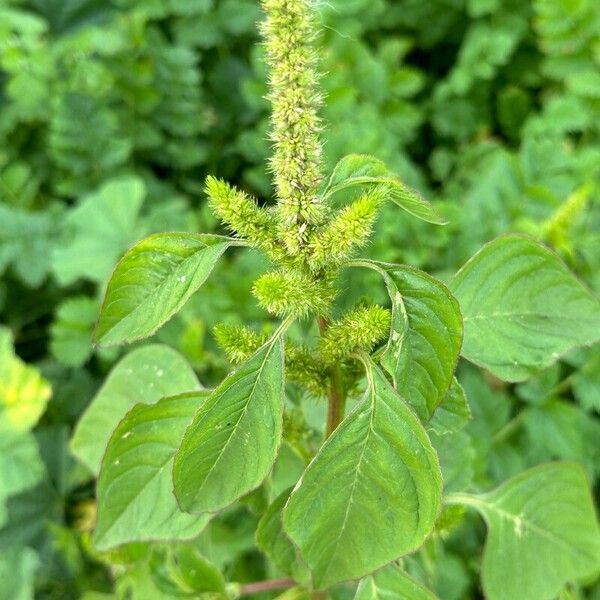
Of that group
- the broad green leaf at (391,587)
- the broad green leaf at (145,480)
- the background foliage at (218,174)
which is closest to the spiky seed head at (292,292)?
the broad green leaf at (145,480)

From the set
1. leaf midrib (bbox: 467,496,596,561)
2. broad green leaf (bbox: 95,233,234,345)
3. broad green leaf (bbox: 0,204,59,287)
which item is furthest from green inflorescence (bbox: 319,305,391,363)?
broad green leaf (bbox: 0,204,59,287)

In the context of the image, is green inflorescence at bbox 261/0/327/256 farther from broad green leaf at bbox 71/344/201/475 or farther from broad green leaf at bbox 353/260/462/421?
broad green leaf at bbox 71/344/201/475

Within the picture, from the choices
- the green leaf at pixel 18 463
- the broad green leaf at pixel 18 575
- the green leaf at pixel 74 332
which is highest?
the green leaf at pixel 74 332

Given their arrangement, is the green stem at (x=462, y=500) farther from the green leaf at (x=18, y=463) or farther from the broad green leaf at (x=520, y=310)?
the green leaf at (x=18, y=463)

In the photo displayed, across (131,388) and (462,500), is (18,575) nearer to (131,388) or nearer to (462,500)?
(131,388)

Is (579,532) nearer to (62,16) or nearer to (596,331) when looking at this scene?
(596,331)
